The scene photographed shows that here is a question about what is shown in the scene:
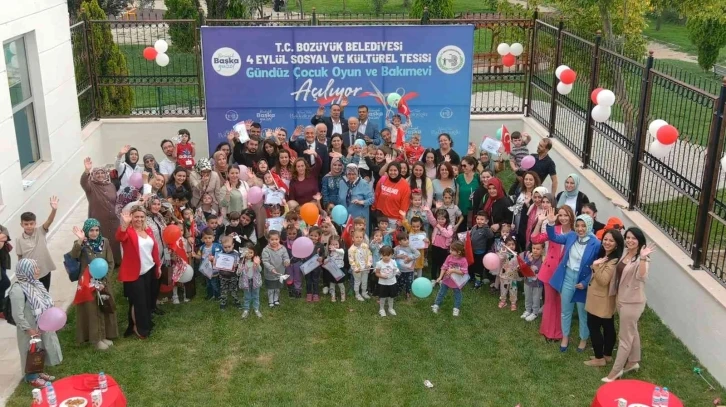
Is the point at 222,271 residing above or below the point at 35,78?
below

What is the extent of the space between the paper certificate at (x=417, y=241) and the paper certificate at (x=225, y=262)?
6.78 ft

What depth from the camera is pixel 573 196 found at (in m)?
9.05

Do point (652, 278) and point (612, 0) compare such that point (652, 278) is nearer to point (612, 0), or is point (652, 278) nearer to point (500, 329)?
point (500, 329)

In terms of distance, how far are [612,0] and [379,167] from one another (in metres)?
5.49

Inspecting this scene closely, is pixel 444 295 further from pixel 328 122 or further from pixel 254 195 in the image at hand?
pixel 328 122

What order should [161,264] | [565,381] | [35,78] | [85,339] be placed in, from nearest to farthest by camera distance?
Answer: [565,381] < [85,339] < [161,264] < [35,78]

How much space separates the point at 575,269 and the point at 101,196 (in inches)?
220

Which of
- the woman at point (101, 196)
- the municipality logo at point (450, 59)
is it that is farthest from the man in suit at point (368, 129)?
the woman at point (101, 196)

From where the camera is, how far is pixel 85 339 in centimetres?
800

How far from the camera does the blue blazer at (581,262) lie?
746cm

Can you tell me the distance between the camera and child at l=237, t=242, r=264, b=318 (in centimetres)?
855

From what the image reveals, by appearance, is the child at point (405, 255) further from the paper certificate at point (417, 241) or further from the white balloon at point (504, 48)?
the white balloon at point (504, 48)

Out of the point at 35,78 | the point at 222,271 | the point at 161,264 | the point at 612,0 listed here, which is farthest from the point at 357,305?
the point at 612,0

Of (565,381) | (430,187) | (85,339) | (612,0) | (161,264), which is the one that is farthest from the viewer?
(612,0)
